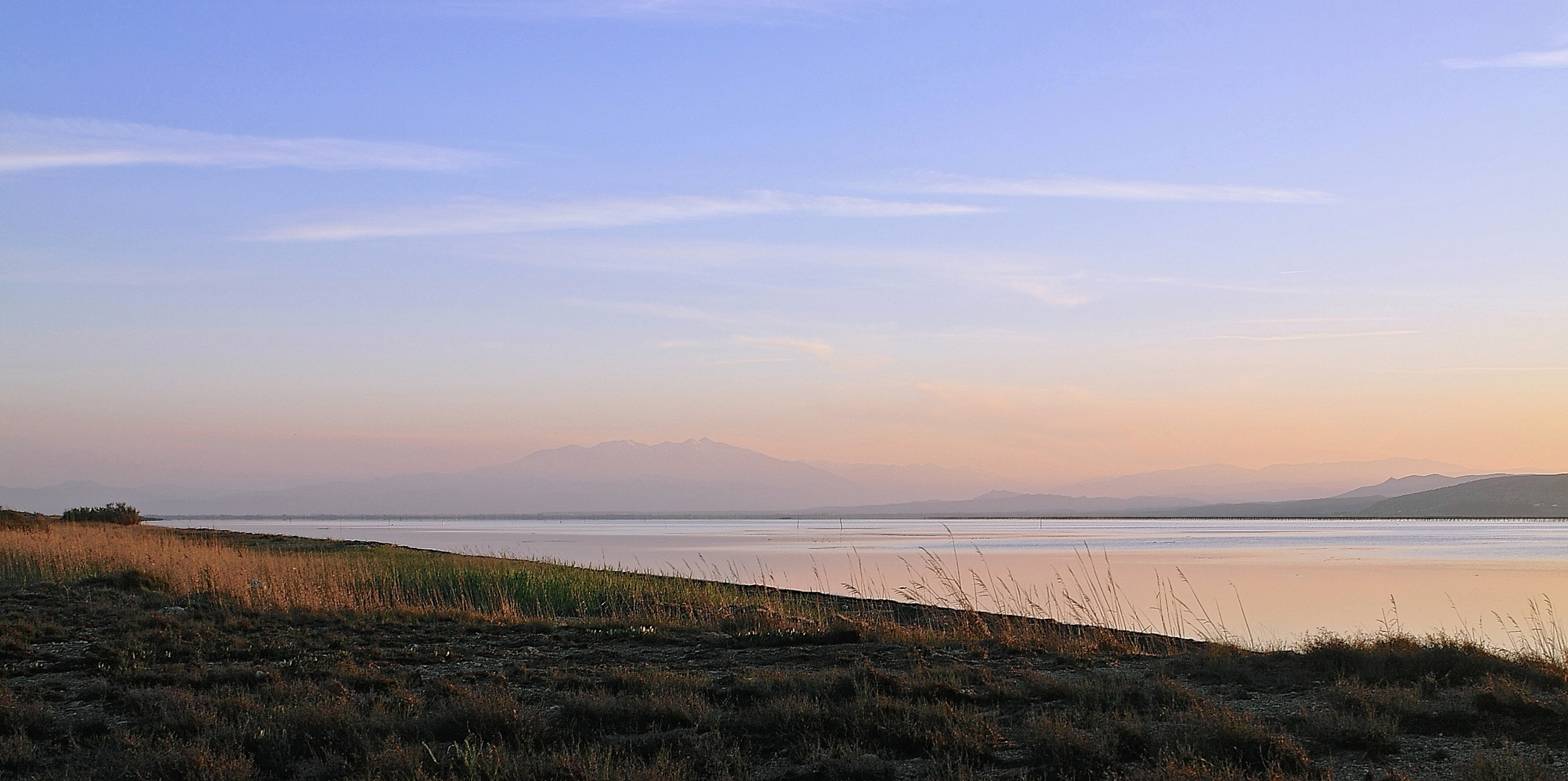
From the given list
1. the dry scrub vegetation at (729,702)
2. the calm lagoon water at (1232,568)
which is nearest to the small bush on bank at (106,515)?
the calm lagoon water at (1232,568)

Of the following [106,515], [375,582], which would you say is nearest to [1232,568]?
[375,582]

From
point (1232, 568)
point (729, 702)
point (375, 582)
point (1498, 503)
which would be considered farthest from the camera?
point (1498, 503)

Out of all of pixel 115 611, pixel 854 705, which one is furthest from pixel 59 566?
pixel 854 705

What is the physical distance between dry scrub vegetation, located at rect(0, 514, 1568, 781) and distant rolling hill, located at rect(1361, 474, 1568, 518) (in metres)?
177

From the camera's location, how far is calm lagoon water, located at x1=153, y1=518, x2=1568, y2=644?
23.4 meters

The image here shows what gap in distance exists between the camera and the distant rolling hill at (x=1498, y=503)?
172 m

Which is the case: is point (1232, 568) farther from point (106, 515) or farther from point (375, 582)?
point (106, 515)

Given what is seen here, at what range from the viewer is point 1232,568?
38031mm

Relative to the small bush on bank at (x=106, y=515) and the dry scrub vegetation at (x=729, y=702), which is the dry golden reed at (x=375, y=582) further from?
the small bush on bank at (x=106, y=515)

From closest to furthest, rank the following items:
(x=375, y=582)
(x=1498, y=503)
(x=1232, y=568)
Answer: (x=375, y=582), (x=1232, y=568), (x=1498, y=503)

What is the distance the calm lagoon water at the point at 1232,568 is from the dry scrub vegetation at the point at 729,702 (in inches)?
250

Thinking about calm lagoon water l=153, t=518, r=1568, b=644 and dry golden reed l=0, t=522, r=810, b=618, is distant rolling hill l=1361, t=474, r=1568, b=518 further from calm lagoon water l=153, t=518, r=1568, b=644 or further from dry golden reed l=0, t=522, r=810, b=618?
dry golden reed l=0, t=522, r=810, b=618

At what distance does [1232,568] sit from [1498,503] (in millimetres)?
178496

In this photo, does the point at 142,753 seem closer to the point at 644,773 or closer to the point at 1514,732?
the point at 644,773
